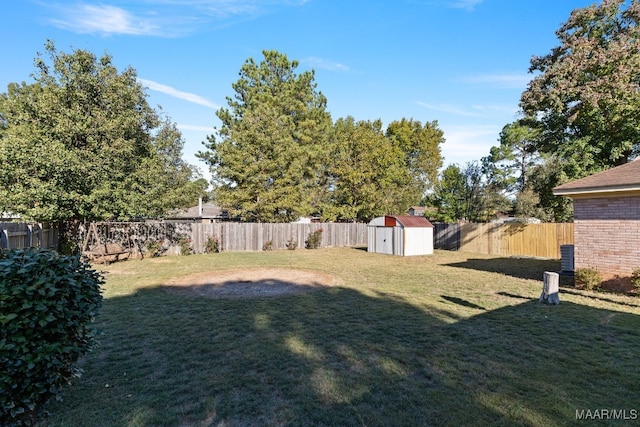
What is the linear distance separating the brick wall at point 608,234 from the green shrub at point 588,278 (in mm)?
226

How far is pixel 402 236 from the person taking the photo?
57.5 feet

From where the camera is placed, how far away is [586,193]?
885 centimetres

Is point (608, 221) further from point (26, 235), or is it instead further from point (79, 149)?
point (79, 149)

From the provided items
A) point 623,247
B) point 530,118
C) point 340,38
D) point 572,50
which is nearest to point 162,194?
point 340,38

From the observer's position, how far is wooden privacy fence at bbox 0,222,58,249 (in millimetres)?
7961

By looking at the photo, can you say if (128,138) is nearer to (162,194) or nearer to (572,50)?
(162,194)

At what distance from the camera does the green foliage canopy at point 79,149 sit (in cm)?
1117

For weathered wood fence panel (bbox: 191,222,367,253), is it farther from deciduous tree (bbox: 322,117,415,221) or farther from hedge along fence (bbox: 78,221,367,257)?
deciduous tree (bbox: 322,117,415,221)

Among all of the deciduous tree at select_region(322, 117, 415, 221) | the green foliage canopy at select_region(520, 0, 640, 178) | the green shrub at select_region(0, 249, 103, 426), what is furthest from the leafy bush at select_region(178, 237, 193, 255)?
the green foliage canopy at select_region(520, 0, 640, 178)

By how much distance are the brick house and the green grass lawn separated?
988 millimetres

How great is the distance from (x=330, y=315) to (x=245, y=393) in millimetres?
3119

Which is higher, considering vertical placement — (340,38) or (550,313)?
(340,38)

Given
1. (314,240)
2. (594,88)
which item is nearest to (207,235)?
(314,240)

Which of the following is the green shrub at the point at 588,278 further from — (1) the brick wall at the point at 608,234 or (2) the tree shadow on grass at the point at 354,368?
(2) the tree shadow on grass at the point at 354,368
